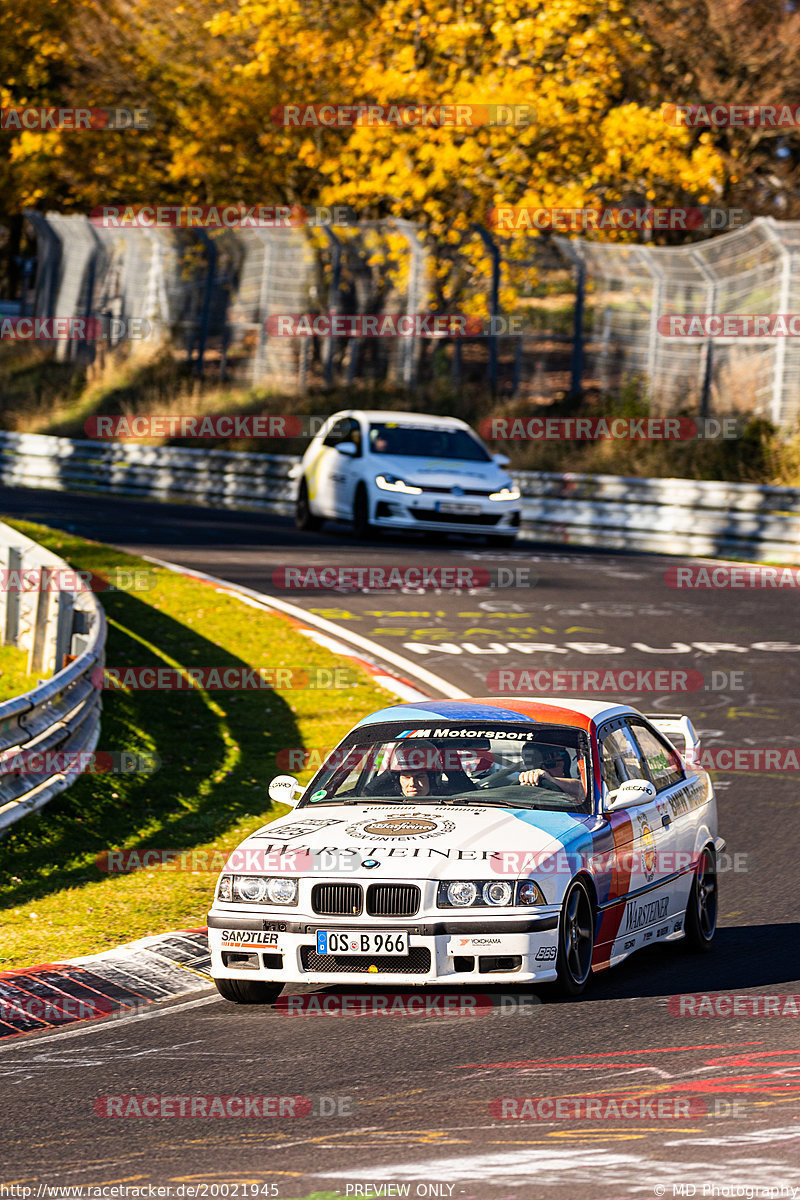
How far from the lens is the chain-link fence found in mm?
28516

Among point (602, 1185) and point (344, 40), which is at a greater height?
point (344, 40)

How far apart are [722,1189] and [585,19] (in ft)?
122

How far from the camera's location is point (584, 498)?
91.1 feet

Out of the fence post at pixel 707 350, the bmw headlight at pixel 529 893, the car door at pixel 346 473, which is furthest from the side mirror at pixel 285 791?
the fence post at pixel 707 350

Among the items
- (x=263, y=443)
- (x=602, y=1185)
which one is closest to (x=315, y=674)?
(x=602, y=1185)

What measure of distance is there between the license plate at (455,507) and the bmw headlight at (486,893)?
1631 centimetres

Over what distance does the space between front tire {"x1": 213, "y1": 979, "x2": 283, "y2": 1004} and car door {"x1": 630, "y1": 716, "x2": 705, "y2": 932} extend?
6.84ft

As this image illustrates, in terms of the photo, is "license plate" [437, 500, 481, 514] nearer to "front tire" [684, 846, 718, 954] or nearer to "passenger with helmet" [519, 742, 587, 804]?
"front tire" [684, 846, 718, 954]

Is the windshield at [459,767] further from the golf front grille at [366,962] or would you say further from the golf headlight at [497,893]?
the golf front grille at [366,962]

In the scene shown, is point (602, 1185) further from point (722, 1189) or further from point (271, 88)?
point (271, 88)

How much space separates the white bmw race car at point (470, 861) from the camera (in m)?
7.67

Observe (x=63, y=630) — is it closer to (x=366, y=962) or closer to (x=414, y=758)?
(x=414, y=758)

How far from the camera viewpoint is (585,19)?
39.4m

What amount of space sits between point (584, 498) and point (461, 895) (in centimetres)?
2043
